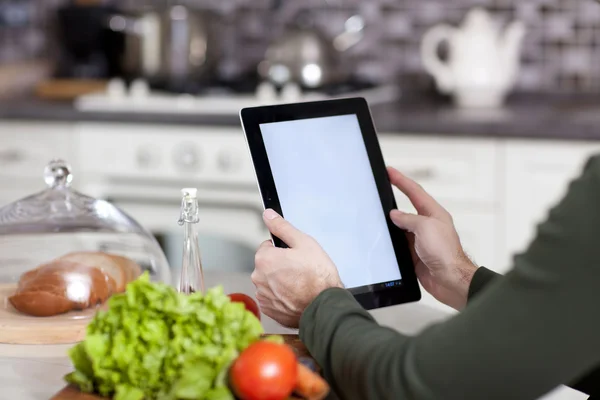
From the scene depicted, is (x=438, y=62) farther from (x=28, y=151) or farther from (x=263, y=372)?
(x=263, y=372)

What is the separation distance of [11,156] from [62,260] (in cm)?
164

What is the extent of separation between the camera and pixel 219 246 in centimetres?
284

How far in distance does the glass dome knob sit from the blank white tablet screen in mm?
315

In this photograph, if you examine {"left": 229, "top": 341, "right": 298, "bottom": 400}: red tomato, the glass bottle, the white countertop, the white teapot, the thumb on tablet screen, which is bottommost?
the white countertop

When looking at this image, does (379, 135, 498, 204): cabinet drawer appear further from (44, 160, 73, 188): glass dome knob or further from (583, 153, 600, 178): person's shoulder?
(583, 153, 600, 178): person's shoulder

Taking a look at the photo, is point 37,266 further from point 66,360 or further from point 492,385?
point 492,385

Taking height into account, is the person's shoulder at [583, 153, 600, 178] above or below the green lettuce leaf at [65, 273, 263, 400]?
above

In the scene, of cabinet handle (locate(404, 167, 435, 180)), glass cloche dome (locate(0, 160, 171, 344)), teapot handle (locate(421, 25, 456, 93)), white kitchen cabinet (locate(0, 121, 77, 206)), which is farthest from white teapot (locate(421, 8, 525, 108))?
glass cloche dome (locate(0, 160, 171, 344))

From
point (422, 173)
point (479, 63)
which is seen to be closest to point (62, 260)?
point (422, 173)

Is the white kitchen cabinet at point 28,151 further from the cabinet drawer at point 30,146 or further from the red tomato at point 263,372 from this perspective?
the red tomato at point 263,372

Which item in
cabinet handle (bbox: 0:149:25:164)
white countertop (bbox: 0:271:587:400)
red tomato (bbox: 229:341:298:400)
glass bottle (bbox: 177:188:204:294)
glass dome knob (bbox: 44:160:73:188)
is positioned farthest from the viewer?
cabinet handle (bbox: 0:149:25:164)

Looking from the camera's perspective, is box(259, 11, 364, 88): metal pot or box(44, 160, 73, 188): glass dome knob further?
box(259, 11, 364, 88): metal pot

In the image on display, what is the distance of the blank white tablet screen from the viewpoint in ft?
3.78

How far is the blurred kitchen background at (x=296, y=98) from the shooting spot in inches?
95.3
